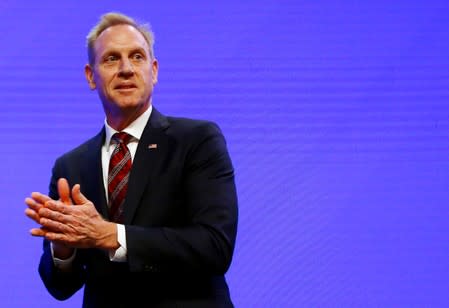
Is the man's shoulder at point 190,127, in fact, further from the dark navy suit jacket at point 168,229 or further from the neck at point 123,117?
the neck at point 123,117

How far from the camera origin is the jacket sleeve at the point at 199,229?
197 cm

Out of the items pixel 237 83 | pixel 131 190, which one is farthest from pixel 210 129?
pixel 237 83

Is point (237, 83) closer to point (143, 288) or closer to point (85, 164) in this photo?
point (85, 164)

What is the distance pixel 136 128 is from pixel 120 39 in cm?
33

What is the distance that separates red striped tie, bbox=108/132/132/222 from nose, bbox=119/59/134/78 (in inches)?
7.9

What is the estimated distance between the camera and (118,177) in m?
2.17

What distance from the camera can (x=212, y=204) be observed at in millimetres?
2068

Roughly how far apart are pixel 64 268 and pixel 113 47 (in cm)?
75

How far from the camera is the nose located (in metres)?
2.32

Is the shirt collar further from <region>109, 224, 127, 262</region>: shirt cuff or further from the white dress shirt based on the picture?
<region>109, 224, 127, 262</region>: shirt cuff

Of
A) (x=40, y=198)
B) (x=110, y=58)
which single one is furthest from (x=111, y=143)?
(x=40, y=198)

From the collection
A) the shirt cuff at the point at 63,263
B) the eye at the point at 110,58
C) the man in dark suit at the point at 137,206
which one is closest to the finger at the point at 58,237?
the man in dark suit at the point at 137,206

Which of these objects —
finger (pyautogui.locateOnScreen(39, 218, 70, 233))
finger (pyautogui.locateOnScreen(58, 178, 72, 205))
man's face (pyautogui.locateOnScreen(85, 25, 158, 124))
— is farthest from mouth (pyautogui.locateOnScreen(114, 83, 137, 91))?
finger (pyautogui.locateOnScreen(39, 218, 70, 233))

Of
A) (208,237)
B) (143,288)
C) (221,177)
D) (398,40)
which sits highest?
(398,40)
